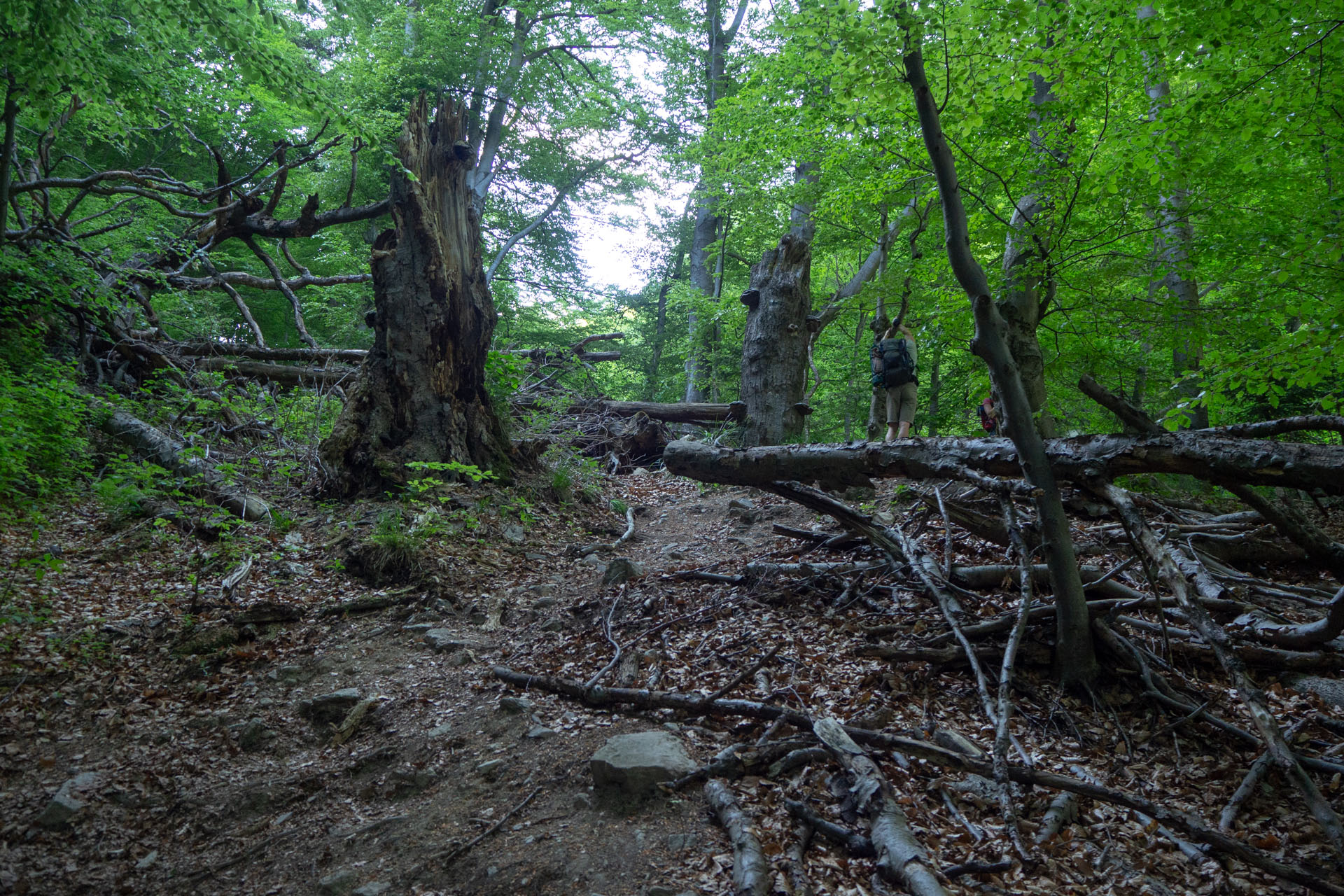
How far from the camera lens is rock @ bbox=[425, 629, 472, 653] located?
5.33m

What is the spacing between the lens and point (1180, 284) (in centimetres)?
1034

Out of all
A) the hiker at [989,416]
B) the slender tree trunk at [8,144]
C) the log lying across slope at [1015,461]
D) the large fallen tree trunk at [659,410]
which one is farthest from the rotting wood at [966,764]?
the large fallen tree trunk at [659,410]

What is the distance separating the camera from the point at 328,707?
4.50 m

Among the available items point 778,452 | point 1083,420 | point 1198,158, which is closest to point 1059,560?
point 778,452

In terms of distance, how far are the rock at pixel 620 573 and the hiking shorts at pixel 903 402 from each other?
493 centimetres

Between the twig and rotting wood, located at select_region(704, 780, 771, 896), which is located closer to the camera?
rotting wood, located at select_region(704, 780, 771, 896)

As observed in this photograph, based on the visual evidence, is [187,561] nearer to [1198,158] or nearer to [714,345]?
[1198,158]

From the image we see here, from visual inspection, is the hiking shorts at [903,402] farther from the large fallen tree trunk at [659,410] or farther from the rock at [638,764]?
the rock at [638,764]

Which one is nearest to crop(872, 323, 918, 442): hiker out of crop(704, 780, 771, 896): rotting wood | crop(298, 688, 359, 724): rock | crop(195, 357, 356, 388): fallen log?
crop(704, 780, 771, 896): rotting wood

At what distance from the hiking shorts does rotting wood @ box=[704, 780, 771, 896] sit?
7448 millimetres

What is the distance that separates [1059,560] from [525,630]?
4.10m

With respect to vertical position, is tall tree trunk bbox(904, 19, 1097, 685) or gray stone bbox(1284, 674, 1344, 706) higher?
tall tree trunk bbox(904, 19, 1097, 685)

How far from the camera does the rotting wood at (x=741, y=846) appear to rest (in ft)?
7.88

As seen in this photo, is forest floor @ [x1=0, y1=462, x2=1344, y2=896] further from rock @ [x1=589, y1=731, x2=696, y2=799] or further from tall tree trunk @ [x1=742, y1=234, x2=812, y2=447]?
tall tree trunk @ [x1=742, y1=234, x2=812, y2=447]
